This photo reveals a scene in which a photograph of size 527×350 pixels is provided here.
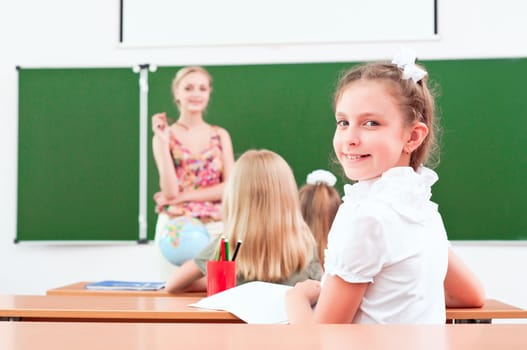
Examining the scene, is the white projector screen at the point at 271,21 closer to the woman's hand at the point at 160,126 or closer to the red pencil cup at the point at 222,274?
the woman's hand at the point at 160,126

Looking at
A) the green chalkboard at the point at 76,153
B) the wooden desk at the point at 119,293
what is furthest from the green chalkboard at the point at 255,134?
the wooden desk at the point at 119,293

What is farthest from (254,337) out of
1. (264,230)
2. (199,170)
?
(199,170)

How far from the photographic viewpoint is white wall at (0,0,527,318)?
197 inches

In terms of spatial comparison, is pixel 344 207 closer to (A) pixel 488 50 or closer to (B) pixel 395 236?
(B) pixel 395 236

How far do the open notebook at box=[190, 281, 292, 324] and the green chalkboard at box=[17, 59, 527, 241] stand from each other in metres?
3.34

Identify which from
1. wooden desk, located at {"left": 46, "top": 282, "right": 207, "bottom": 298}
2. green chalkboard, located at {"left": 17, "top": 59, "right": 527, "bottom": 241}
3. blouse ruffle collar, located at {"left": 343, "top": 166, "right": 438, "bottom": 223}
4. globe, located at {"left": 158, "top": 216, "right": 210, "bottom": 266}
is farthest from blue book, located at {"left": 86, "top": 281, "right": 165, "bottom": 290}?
green chalkboard, located at {"left": 17, "top": 59, "right": 527, "bottom": 241}

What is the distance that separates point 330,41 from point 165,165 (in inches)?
58.8

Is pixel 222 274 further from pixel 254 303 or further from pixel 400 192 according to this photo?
pixel 400 192

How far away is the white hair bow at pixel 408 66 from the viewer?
1620mm

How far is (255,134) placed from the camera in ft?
16.9

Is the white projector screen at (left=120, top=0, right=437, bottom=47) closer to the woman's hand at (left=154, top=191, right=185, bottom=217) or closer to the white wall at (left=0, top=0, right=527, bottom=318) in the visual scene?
the white wall at (left=0, top=0, right=527, bottom=318)

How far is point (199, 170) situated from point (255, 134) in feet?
1.58

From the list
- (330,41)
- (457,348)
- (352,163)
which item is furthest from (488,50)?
(457,348)

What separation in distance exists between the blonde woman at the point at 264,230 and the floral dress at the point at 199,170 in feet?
7.65
